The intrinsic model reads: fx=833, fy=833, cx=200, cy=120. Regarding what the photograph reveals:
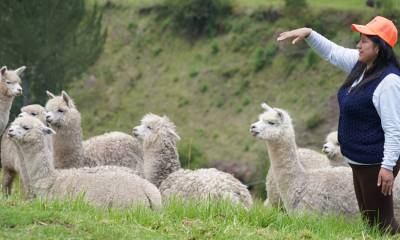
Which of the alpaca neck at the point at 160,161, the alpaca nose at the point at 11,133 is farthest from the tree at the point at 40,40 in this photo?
the alpaca nose at the point at 11,133

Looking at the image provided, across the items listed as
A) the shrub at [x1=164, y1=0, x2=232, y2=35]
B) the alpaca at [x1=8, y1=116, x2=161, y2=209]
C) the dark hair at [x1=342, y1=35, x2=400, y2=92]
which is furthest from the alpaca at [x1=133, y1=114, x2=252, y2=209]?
the shrub at [x1=164, y1=0, x2=232, y2=35]

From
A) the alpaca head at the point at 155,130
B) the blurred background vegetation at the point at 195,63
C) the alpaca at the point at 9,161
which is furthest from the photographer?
the blurred background vegetation at the point at 195,63

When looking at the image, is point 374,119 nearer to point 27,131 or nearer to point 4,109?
point 27,131

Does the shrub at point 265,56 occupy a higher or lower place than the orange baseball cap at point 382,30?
higher

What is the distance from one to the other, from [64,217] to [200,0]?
46030 mm

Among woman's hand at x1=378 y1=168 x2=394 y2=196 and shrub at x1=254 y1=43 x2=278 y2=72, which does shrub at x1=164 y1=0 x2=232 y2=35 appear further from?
woman's hand at x1=378 y1=168 x2=394 y2=196

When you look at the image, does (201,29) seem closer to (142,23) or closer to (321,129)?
(142,23)

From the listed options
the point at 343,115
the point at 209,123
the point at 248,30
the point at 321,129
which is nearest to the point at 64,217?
the point at 343,115

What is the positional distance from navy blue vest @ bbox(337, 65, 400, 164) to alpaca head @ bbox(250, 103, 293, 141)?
1.85 metres

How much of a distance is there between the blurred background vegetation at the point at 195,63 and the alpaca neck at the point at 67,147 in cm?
2094

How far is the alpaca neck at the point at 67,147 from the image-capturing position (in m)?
9.31

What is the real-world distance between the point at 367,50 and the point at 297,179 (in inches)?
83.8

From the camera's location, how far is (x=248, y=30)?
47.1m

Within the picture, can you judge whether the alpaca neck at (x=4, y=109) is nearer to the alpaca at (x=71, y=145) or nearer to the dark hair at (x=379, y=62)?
the alpaca at (x=71, y=145)
